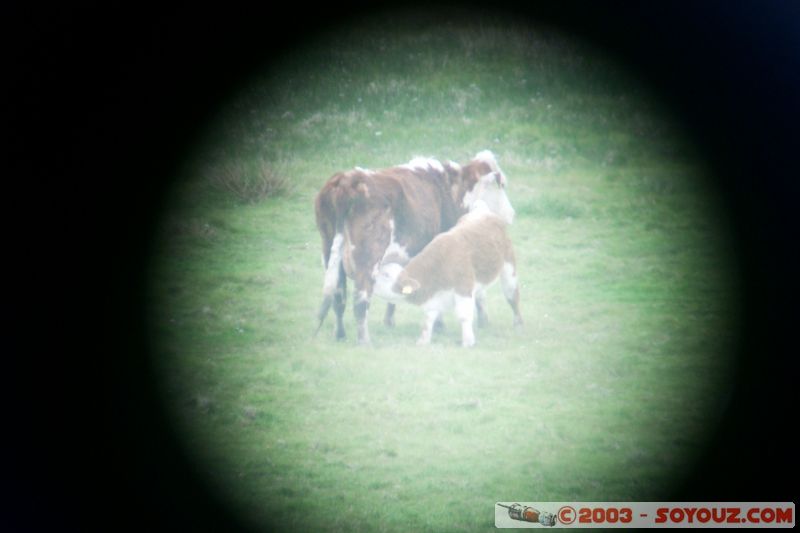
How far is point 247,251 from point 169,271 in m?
0.54

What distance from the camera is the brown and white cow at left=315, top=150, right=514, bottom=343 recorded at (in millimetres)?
5980

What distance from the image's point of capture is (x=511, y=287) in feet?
20.3

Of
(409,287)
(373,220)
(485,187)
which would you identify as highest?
(485,187)

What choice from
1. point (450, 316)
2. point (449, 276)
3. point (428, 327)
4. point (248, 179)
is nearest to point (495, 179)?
point (449, 276)

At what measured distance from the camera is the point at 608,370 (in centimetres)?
589

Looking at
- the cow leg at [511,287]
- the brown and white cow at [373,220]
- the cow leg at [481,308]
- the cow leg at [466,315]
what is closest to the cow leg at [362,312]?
the brown and white cow at [373,220]

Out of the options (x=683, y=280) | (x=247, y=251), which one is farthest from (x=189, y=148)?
(x=683, y=280)

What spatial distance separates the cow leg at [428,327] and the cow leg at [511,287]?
53 centimetres

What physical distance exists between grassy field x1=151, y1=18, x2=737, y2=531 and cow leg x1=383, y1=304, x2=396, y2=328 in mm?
52

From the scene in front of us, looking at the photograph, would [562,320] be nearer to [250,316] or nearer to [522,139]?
[522,139]

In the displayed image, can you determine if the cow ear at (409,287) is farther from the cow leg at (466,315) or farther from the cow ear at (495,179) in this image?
the cow ear at (495,179)

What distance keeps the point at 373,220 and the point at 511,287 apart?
3.31ft

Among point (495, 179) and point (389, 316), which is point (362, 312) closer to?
point (389, 316)

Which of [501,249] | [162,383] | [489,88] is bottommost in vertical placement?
[162,383]
